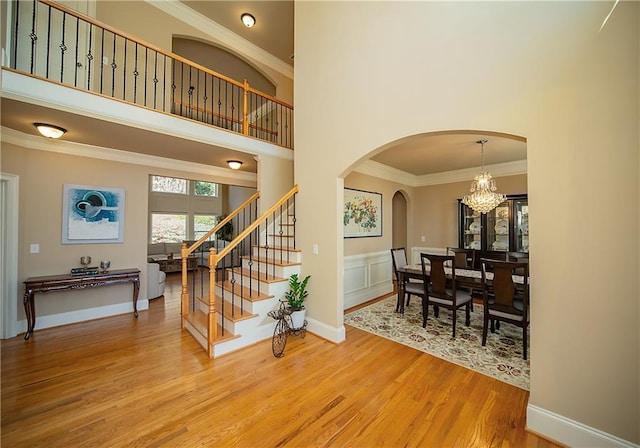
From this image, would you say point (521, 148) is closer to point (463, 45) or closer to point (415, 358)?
point (463, 45)

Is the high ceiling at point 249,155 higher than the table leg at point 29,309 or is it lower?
higher

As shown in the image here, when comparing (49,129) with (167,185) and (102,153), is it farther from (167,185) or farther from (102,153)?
(167,185)

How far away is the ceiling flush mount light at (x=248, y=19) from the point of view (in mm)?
4773

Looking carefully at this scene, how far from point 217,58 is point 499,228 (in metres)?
7.37

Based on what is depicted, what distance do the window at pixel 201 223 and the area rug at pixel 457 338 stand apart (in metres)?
7.81

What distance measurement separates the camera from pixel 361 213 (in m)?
5.15

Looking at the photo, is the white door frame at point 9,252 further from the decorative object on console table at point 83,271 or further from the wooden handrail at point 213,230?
the wooden handrail at point 213,230

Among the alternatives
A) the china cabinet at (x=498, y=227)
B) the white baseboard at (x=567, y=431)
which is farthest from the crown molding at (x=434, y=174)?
the white baseboard at (x=567, y=431)

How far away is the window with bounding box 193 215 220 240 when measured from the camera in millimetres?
9859

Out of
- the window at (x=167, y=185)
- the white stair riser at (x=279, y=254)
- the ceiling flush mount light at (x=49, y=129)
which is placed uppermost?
the window at (x=167, y=185)

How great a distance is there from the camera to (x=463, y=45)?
87.3 inches

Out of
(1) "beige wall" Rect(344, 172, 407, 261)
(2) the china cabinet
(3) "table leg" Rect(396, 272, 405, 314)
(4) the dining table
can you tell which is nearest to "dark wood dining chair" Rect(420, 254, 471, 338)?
(4) the dining table

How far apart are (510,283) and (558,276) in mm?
1302

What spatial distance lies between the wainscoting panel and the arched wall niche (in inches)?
188
